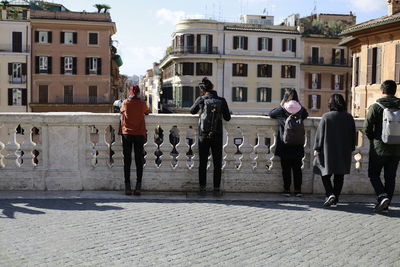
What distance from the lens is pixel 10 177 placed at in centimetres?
897

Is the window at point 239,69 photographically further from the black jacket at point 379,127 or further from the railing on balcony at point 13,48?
the black jacket at point 379,127

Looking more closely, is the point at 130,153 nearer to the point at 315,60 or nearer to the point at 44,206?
the point at 44,206

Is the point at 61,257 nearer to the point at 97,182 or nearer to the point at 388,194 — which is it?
the point at 97,182

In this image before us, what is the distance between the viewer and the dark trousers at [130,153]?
8.78 m

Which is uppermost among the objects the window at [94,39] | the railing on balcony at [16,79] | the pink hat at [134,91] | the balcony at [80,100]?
the window at [94,39]

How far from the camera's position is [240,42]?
221 feet

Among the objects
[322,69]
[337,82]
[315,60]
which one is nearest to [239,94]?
[315,60]

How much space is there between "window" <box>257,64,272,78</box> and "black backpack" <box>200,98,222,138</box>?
60054 mm

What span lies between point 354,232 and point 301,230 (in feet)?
2.03

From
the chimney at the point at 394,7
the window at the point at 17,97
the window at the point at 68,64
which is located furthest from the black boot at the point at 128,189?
the window at the point at 68,64

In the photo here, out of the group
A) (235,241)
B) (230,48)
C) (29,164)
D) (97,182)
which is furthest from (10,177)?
(230,48)

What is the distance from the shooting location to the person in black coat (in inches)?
346

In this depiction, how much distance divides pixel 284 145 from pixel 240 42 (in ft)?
196

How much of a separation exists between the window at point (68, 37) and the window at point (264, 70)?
21.4m
